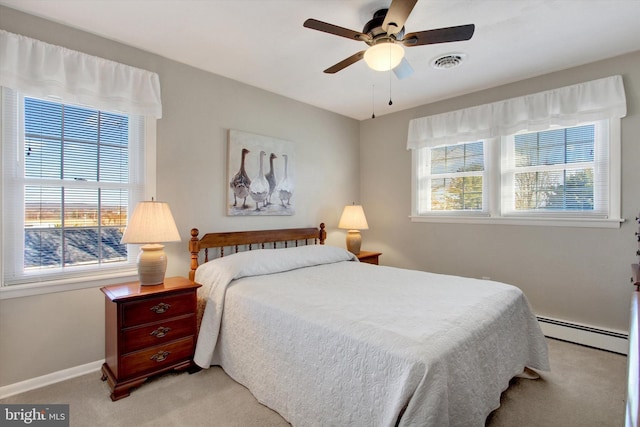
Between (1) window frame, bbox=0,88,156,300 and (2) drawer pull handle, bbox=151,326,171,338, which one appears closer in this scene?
(1) window frame, bbox=0,88,156,300

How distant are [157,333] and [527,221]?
3.52 metres

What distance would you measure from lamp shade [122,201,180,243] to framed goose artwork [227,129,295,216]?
87 cm

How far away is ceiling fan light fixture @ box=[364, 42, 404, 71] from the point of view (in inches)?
75.9

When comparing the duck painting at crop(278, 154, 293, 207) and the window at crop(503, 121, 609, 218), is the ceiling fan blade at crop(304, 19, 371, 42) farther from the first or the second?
the window at crop(503, 121, 609, 218)

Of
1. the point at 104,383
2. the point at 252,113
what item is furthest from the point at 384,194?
the point at 104,383

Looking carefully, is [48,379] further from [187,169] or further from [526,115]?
[526,115]

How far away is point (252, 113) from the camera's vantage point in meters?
3.35

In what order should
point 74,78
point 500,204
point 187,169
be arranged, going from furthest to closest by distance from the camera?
point 500,204 → point 187,169 → point 74,78

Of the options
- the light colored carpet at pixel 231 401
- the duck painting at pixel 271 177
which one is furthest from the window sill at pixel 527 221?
the duck painting at pixel 271 177

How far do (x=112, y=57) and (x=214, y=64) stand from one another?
0.80m

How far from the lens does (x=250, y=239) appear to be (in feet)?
10.7

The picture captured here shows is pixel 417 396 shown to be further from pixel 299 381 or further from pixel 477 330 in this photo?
pixel 299 381

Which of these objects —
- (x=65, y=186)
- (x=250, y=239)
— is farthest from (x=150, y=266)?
(x=250, y=239)

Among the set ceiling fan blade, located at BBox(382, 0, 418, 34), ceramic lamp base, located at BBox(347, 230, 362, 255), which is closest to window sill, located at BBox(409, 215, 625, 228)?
ceramic lamp base, located at BBox(347, 230, 362, 255)
